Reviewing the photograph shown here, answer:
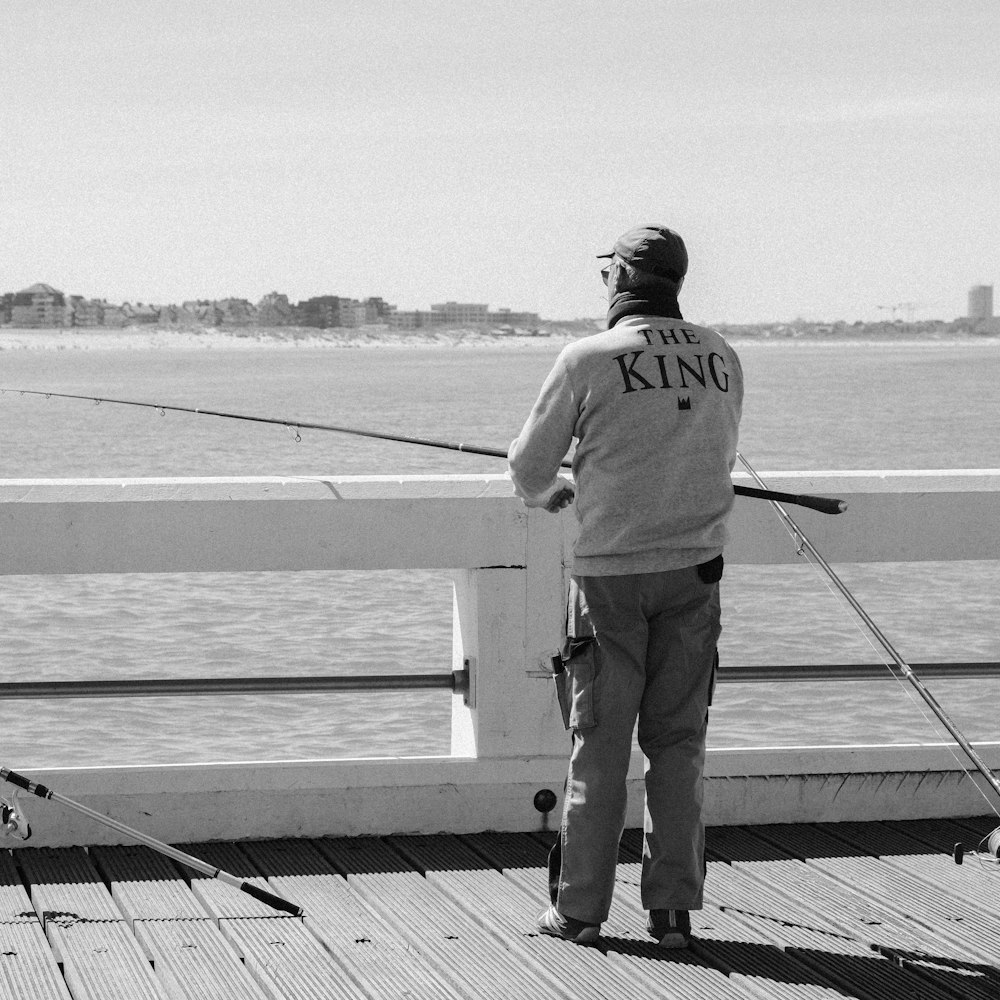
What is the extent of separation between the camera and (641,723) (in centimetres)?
383

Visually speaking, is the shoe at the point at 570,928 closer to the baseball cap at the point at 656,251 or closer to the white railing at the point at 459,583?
the white railing at the point at 459,583

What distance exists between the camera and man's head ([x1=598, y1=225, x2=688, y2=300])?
377 centimetres

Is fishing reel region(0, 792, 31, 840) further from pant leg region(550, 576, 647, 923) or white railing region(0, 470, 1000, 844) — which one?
pant leg region(550, 576, 647, 923)

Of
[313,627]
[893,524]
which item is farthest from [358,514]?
[313,627]

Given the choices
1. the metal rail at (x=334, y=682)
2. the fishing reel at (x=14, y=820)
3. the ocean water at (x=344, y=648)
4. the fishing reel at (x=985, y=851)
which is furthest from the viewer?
the ocean water at (x=344, y=648)

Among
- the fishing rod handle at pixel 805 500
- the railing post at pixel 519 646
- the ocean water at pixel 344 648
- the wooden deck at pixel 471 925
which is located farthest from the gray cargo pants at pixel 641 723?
the ocean water at pixel 344 648

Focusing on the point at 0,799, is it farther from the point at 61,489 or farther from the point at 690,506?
the point at 690,506

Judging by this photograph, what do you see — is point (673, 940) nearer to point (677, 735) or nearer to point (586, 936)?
point (586, 936)

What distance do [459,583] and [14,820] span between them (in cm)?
146

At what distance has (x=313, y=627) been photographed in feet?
64.7

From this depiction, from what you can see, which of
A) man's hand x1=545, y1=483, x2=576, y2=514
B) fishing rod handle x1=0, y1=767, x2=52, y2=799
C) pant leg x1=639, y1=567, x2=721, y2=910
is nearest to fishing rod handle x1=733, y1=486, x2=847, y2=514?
pant leg x1=639, y1=567, x2=721, y2=910

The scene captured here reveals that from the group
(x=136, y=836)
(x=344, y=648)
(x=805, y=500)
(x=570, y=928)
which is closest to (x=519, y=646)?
(x=570, y=928)

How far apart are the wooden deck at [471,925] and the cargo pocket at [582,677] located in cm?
52

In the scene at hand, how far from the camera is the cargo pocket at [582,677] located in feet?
12.2
